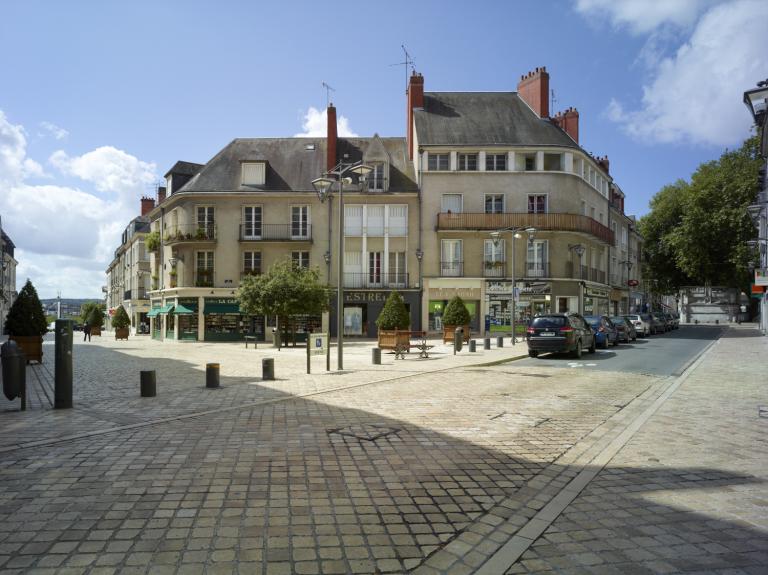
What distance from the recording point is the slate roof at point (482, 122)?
34938 mm

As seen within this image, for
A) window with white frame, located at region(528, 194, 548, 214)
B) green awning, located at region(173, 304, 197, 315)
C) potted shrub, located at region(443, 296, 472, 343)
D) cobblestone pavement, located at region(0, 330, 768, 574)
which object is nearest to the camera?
cobblestone pavement, located at region(0, 330, 768, 574)

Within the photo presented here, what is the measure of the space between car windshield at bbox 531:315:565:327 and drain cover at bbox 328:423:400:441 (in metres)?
12.1

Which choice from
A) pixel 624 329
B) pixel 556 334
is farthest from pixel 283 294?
pixel 624 329

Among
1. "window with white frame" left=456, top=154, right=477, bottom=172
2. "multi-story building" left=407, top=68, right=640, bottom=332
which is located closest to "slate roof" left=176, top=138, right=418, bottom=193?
"multi-story building" left=407, top=68, right=640, bottom=332

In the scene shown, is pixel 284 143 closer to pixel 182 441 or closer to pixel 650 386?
pixel 650 386

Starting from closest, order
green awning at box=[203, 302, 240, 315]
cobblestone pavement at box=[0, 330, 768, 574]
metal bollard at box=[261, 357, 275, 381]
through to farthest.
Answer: cobblestone pavement at box=[0, 330, 768, 574], metal bollard at box=[261, 357, 275, 381], green awning at box=[203, 302, 240, 315]

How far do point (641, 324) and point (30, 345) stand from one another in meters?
30.2

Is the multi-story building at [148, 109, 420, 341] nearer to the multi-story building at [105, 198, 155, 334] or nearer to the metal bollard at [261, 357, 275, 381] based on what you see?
the multi-story building at [105, 198, 155, 334]

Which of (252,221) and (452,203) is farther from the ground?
(452,203)

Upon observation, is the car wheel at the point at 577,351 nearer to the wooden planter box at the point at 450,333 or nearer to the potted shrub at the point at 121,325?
the wooden planter box at the point at 450,333

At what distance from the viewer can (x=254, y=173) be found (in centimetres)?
3472

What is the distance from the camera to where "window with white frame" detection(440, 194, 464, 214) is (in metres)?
34.5

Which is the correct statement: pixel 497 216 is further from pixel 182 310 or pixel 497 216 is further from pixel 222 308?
pixel 182 310

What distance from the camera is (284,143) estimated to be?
3753cm
